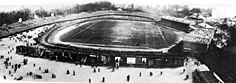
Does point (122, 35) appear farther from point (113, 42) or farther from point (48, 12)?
point (48, 12)

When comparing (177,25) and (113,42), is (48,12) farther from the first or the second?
(177,25)

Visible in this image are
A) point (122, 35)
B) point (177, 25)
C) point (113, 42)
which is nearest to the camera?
point (177, 25)

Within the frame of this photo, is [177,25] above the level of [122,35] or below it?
above

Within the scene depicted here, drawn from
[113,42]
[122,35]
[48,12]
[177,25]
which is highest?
[48,12]

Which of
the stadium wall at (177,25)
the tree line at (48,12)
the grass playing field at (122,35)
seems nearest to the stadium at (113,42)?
the grass playing field at (122,35)

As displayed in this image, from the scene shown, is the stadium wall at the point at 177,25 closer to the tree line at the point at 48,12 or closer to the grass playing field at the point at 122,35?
the grass playing field at the point at 122,35

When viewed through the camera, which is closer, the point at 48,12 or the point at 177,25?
the point at 177,25

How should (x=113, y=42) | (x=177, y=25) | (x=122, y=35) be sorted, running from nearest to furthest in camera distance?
(x=177, y=25), (x=113, y=42), (x=122, y=35)

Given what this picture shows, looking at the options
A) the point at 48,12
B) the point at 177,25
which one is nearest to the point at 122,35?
the point at 177,25

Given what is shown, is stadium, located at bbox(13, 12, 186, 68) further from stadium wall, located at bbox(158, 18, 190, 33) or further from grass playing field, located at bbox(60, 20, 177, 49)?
stadium wall, located at bbox(158, 18, 190, 33)

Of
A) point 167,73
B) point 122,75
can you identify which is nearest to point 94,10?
point 122,75
